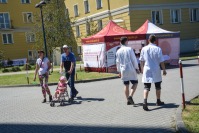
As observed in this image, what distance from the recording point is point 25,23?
49625mm

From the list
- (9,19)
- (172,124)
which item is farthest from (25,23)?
(172,124)

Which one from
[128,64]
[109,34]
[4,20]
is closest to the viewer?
[128,64]

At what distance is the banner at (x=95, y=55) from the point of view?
70.3ft

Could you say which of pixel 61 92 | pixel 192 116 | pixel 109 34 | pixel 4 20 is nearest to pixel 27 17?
pixel 4 20

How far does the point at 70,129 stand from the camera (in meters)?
7.43

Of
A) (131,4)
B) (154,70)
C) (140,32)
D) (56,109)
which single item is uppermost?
(131,4)

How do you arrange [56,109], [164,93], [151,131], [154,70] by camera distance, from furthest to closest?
[164,93], [56,109], [154,70], [151,131]

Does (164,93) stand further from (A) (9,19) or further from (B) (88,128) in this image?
(A) (9,19)

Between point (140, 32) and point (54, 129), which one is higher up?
point (140, 32)

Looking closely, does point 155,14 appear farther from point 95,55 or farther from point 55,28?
point 95,55

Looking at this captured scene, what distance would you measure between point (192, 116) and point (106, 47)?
14.1 m

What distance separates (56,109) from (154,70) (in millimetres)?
3374

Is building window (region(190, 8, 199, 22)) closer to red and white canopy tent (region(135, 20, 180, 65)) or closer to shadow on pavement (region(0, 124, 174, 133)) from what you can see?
red and white canopy tent (region(135, 20, 180, 65))

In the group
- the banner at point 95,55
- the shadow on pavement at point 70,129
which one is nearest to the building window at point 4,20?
the banner at point 95,55
